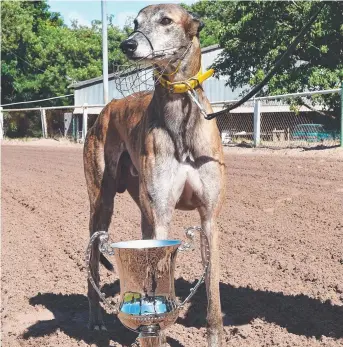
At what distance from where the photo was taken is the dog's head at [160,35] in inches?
155

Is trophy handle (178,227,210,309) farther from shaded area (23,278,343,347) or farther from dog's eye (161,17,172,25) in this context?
dog's eye (161,17,172,25)

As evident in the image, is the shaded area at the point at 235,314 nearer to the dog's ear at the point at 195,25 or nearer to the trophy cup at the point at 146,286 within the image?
the trophy cup at the point at 146,286

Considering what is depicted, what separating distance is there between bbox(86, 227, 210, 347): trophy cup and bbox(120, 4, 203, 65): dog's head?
3.57 feet

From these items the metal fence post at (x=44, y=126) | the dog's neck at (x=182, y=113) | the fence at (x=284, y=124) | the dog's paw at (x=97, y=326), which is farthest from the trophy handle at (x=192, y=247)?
the metal fence post at (x=44, y=126)

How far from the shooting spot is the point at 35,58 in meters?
41.6

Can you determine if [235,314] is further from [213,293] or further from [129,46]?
[129,46]

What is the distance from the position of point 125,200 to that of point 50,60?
107 feet

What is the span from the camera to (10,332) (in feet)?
16.5

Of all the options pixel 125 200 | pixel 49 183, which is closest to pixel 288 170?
pixel 125 200

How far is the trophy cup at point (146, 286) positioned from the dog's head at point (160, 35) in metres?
1.09

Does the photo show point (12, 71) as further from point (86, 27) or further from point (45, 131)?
point (86, 27)

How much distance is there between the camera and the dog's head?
394 centimetres

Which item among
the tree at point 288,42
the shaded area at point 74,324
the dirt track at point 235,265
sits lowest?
the shaded area at point 74,324

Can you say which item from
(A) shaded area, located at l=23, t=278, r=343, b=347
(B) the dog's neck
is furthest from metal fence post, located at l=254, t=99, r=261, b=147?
(B) the dog's neck
